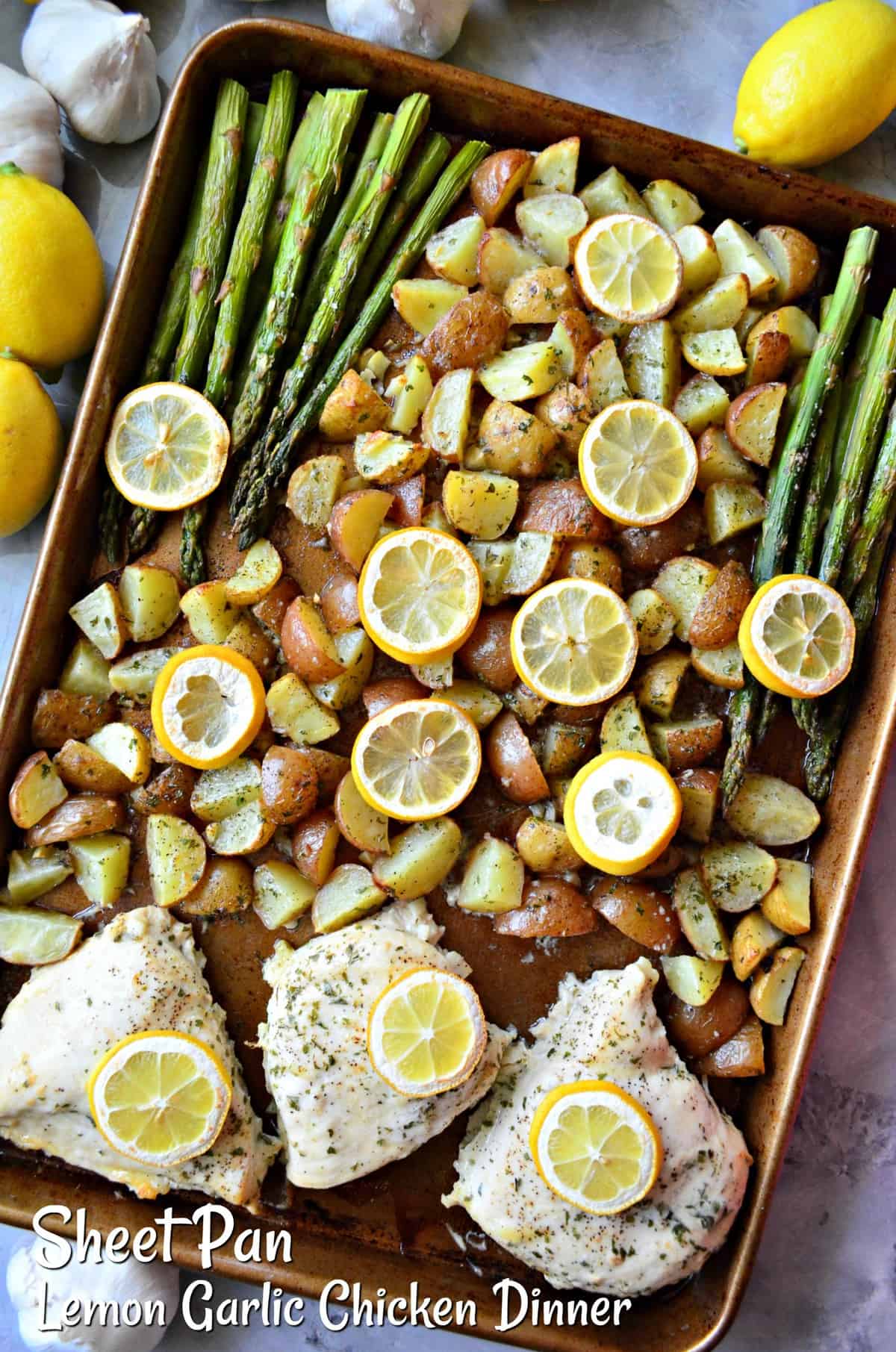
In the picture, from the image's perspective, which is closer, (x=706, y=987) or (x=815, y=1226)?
(x=706, y=987)

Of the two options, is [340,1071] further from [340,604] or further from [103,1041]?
[340,604]

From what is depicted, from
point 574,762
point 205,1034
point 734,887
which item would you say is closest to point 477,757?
point 574,762

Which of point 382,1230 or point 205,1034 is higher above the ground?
point 205,1034

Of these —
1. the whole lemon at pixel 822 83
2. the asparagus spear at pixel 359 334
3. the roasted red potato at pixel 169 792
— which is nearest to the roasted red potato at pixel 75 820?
the roasted red potato at pixel 169 792

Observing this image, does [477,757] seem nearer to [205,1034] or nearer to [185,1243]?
[205,1034]

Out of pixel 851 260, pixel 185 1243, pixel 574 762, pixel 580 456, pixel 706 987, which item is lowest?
pixel 185 1243

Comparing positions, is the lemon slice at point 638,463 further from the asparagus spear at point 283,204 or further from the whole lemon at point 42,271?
the whole lemon at point 42,271
